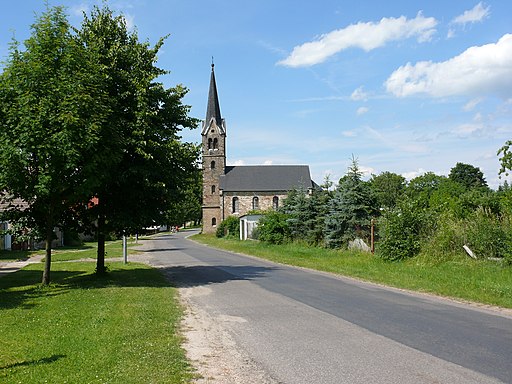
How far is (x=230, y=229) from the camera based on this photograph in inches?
2466

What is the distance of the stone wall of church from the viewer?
78.1m

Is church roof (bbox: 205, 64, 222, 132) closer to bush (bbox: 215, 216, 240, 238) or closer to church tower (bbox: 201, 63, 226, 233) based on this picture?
church tower (bbox: 201, 63, 226, 233)

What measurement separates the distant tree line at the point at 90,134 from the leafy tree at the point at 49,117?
0.03 m

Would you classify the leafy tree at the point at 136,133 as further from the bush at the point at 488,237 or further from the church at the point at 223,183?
the church at the point at 223,183

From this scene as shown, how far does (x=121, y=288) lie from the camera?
49.1ft

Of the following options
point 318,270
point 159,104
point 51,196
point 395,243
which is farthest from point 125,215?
point 395,243

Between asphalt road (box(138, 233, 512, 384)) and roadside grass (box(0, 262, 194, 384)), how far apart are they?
1200mm

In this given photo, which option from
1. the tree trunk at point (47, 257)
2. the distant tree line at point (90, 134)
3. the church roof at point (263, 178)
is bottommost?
the tree trunk at point (47, 257)

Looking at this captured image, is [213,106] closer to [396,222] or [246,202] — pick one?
[246,202]

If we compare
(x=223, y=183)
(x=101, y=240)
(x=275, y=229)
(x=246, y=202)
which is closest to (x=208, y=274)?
(x=101, y=240)

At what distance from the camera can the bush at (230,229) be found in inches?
2397

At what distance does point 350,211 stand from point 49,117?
1805cm

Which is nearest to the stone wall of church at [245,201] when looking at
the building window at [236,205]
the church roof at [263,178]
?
the building window at [236,205]

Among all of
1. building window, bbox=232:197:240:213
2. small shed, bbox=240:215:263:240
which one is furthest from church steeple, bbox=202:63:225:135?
small shed, bbox=240:215:263:240
